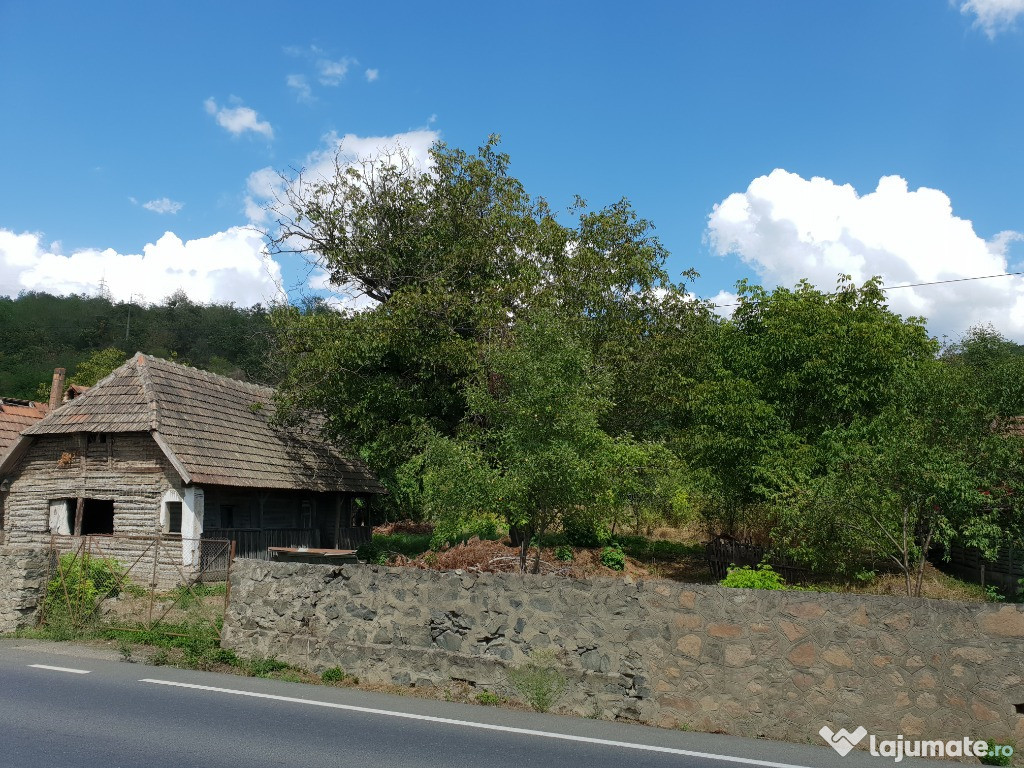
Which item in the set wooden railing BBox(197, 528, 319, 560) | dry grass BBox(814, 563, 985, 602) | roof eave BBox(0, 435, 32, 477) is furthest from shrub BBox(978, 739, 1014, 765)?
roof eave BBox(0, 435, 32, 477)

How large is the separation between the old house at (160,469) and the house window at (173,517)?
25 mm

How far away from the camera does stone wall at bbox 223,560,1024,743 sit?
775cm

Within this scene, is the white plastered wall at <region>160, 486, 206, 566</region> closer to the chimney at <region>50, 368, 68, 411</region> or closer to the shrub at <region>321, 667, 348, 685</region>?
the chimney at <region>50, 368, 68, 411</region>

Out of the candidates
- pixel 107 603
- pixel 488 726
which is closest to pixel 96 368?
pixel 107 603

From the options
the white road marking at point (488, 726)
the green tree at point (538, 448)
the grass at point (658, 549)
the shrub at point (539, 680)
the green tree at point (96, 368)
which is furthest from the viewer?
the green tree at point (96, 368)

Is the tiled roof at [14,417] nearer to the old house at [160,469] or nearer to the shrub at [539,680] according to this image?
the old house at [160,469]

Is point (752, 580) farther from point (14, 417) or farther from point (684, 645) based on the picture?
point (14, 417)

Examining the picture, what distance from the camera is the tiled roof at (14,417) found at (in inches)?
1004

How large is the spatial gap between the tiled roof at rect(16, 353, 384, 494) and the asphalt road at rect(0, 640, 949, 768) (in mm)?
10106

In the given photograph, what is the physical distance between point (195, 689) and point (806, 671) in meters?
7.10

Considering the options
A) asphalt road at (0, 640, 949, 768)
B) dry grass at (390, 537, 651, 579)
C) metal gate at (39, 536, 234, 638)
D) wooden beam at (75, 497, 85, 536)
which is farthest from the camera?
dry grass at (390, 537, 651, 579)

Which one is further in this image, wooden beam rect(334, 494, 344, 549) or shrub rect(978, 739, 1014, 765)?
wooden beam rect(334, 494, 344, 549)

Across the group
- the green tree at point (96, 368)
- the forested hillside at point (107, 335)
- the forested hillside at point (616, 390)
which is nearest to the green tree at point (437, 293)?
the forested hillside at point (616, 390)

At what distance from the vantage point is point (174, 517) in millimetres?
19281
